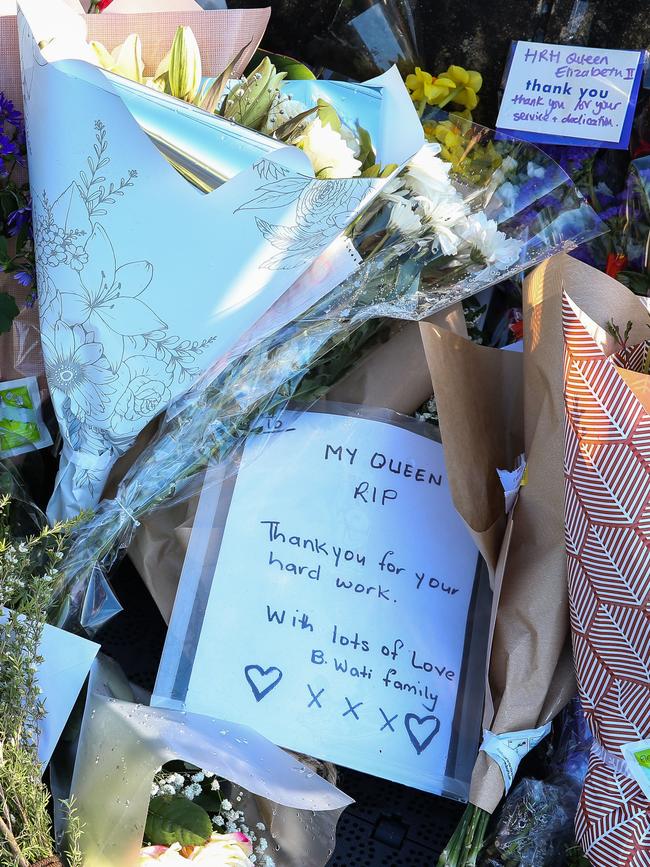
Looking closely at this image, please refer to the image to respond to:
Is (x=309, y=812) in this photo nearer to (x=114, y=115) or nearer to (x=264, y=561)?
(x=264, y=561)

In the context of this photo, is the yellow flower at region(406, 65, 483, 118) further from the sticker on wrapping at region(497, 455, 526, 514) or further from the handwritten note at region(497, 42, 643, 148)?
the sticker on wrapping at region(497, 455, 526, 514)

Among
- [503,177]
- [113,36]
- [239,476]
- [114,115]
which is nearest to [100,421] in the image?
[239,476]

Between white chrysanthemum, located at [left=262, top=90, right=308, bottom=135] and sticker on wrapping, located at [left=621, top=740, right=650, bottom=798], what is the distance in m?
0.76

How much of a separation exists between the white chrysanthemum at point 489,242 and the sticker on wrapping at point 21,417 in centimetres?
60

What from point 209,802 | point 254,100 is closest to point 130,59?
point 254,100

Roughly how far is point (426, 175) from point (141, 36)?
395 mm

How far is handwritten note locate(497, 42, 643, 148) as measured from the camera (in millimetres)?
1305

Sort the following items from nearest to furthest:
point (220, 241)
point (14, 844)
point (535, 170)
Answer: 1. point (14, 844)
2. point (220, 241)
3. point (535, 170)

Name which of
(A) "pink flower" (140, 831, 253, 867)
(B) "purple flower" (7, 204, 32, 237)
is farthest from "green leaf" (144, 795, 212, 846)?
(B) "purple flower" (7, 204, 32, 237)

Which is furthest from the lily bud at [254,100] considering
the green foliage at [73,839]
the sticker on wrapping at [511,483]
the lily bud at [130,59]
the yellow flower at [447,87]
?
the green foliage at [73,839]

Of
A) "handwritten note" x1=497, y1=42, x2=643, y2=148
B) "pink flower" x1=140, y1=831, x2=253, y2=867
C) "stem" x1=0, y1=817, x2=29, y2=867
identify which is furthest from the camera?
"handwritten note" x1=497, y1=42, x2=643, y2=148

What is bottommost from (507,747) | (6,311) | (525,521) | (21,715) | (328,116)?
(507,747)

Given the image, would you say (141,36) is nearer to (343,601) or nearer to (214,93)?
(214,93)

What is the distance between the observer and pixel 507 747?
0.95 metres
